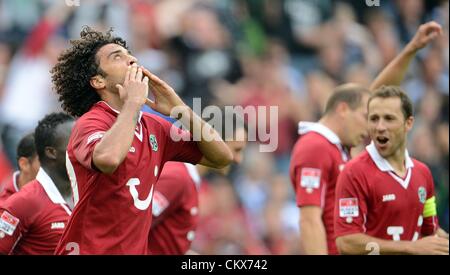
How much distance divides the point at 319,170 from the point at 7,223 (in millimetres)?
2652

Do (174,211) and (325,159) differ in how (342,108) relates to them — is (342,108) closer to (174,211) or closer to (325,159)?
(325,159)

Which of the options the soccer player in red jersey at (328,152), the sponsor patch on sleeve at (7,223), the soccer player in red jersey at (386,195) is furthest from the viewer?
the soccer player in red jersey at (328,152)

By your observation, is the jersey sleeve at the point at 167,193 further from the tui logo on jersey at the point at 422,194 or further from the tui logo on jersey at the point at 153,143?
the tui logo on jersey at the point at 153,143

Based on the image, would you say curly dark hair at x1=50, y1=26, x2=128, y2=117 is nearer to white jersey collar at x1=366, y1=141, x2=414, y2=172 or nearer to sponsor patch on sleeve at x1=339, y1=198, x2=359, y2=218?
sponsor patch on sleeve at x1=339, y1=198, x2=359, y2=218

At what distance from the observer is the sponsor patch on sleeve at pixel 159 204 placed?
24.4 ft

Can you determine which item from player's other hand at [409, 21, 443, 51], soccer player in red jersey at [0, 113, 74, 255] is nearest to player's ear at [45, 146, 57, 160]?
soccer player in red jersey at [0, 113, 74, 255]

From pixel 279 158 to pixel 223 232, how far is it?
1.18m

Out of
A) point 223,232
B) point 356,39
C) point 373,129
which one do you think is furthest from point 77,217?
point 356,39

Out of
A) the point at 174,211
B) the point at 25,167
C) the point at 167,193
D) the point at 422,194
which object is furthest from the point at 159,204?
the point at 422,194

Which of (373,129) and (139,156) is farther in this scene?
(373,129)

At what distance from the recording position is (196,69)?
1139 cm

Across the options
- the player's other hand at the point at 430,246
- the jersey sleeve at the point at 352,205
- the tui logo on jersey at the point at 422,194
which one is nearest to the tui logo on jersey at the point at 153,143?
the jersey sleeve at the point at 352,205

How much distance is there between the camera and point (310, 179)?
759cm
